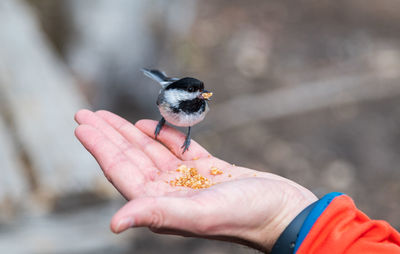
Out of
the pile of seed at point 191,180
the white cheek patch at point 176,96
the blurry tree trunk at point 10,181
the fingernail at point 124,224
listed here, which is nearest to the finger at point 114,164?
the pile of seed at point 191,180

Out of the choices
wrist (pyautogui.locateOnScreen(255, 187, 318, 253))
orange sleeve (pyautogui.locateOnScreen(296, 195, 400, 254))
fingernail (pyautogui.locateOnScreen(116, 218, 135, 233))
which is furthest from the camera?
wrist (pyautogui.locateOnScreen(255, 187, 318, 253))

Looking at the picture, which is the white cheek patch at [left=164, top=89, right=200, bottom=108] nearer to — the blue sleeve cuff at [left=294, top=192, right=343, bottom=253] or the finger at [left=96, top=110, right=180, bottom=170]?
the finger at [left=96, top=110, right=180, bottom=170]

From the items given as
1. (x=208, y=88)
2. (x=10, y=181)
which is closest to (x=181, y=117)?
(x=10, y=181)

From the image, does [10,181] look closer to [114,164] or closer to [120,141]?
[120,141]

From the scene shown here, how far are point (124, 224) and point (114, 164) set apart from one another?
0.61 metres

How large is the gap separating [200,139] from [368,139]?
185 centimetres

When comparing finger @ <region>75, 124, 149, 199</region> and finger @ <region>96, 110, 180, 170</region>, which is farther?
finger @ <region>96, 110, 180, 170</region>

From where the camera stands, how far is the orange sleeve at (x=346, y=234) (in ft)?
6.10

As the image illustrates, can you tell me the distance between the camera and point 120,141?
2494 mm

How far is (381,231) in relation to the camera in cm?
192

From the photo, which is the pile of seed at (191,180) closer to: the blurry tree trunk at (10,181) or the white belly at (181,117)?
the white belly at (181,117)

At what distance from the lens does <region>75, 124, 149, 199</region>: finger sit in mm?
2137

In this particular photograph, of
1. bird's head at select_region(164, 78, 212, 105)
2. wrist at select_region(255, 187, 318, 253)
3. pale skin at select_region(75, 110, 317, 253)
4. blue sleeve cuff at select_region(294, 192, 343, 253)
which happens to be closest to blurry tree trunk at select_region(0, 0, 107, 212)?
pale skin at select_region(75, 110, 317, 253)

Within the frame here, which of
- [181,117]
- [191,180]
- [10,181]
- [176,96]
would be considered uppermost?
[176,96]
